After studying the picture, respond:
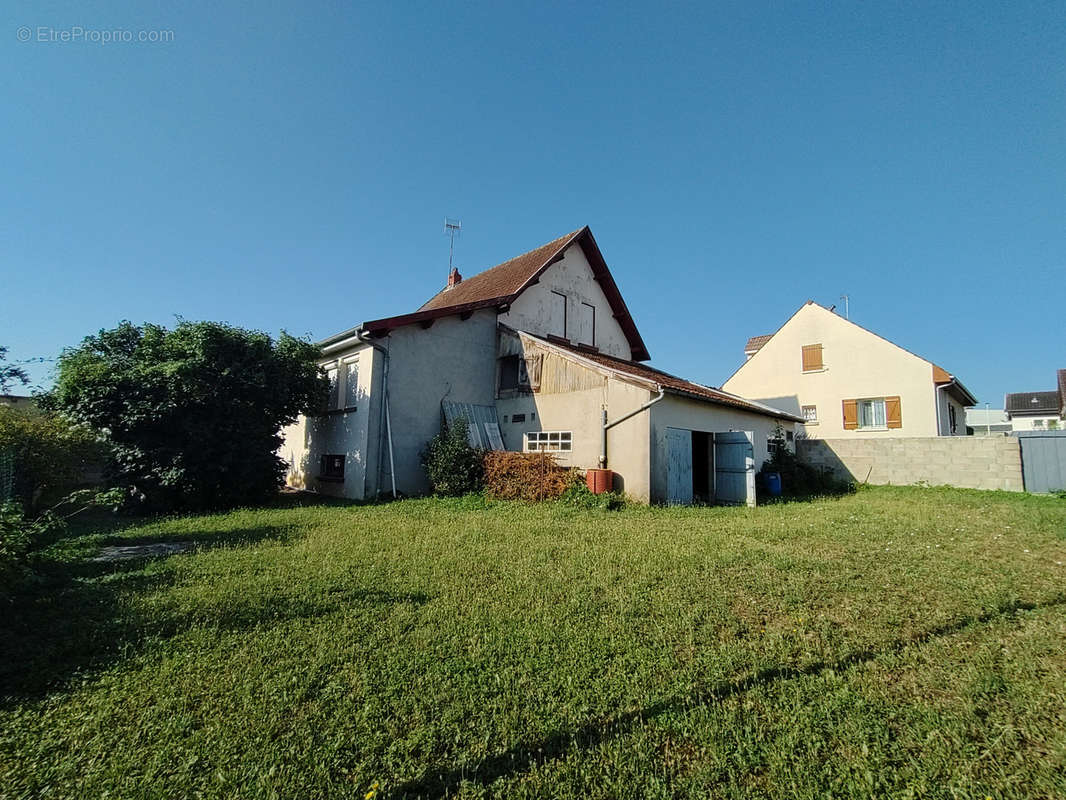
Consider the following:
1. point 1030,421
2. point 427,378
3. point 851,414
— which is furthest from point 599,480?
point 1030,421

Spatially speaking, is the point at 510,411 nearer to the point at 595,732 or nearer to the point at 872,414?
the point at 595,732

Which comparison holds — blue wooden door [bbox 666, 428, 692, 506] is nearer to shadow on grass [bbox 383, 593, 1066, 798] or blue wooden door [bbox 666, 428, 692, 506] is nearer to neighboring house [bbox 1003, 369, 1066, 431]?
shadow on grass [bbox 383, 593, 1066, 798]

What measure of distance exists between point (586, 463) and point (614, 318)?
32.6 ft

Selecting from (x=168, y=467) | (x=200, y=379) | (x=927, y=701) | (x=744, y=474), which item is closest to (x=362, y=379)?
(x=200, y=379)

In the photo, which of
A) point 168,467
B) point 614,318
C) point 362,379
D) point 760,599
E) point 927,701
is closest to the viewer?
point 927,701

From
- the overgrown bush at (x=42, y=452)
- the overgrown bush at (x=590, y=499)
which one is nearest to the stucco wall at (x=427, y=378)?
the overgrown bush at (x=590, y=499)

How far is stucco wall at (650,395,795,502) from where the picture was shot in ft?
35.4

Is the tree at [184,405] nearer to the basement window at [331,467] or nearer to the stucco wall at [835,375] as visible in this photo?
the basement window at [331,467]

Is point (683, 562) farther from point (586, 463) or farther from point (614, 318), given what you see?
point (614, 318)

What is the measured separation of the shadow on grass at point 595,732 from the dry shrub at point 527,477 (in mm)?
7897

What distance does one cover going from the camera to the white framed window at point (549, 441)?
12264mm

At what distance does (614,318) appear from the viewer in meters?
20.0

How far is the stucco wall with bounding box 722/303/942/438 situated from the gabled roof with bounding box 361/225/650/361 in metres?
6.33


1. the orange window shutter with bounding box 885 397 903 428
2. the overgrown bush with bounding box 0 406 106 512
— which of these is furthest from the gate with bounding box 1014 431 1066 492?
the overgrown bush with bounding box 0 406 106 512
